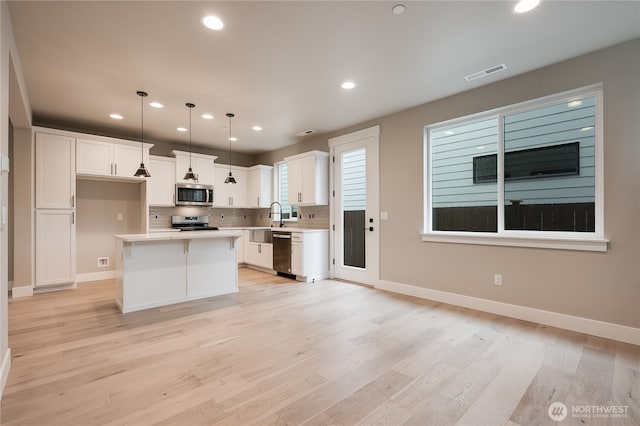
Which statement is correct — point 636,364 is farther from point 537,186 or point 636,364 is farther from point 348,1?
point 348,1

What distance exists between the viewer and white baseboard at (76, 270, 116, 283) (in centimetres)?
527

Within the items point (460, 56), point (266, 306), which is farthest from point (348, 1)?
point (266, 306)

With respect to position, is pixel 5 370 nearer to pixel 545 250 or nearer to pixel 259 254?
pixel 259 254

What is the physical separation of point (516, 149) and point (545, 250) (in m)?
1.17

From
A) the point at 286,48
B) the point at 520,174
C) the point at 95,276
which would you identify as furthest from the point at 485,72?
the point at 95,276

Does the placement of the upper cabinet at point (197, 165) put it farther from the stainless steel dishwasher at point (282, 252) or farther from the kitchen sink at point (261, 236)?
the stainless steel dishwasher at point (282, 252)

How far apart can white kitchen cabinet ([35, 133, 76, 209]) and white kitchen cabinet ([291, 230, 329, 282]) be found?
3.54 metres

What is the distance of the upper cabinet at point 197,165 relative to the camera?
599cm

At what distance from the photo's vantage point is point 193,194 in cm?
621

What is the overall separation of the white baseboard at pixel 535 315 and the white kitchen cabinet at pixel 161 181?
4569mm

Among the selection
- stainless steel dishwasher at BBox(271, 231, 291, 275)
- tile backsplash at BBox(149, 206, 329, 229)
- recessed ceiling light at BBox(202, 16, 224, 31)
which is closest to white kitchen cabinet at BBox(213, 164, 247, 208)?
tile backsplash at BBox(149, 206, 329, 229)

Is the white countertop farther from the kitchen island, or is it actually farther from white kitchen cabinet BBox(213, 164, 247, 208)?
white kitchen cabinet BBox(213, 164, 247, 208)

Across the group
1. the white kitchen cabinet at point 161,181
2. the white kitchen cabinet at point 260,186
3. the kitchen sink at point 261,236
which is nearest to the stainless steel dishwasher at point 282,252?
the kitchen sink at point 261,236

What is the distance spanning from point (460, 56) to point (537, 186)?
64.4 inches
